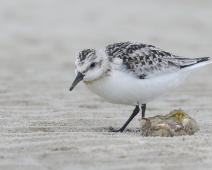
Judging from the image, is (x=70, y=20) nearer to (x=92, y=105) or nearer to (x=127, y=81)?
(x=92, y=105)

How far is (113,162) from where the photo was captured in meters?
5.29

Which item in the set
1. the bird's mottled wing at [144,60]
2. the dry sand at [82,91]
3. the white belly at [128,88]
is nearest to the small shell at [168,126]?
the dry sand at [82,91]

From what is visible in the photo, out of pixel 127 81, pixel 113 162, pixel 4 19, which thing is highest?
pixel 4 19

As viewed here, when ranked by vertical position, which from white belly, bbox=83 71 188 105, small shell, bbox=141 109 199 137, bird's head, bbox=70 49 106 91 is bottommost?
small shell, bbox=141 109 199 137

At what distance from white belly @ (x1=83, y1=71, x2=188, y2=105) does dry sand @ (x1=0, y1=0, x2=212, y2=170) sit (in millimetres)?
400

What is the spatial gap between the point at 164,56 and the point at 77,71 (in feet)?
3.72

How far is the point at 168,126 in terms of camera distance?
644 cm

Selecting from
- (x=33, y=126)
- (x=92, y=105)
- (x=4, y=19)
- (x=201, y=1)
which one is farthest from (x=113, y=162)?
(x=201, y=1)

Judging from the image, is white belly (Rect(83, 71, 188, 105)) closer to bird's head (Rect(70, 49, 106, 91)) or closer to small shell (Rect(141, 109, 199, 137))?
bird's head (Rect(70, 49, 106, 91))

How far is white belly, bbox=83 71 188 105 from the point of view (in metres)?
6.88

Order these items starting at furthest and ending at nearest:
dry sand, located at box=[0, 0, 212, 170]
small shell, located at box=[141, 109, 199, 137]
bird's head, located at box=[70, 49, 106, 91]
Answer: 1. bird's head, located at box=[70, 49, 106, 91]
2. small shell, located at box=[141, 109, 199, 137]
3. dry sand, located at box=[0, 0, 212, 170]

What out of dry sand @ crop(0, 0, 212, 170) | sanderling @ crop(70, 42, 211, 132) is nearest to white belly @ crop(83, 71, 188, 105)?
sanderling @ crop(70, 42, 211, 132)

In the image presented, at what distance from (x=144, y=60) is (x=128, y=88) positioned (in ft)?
1.67

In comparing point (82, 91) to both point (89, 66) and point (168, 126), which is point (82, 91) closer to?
point (89, 66)
